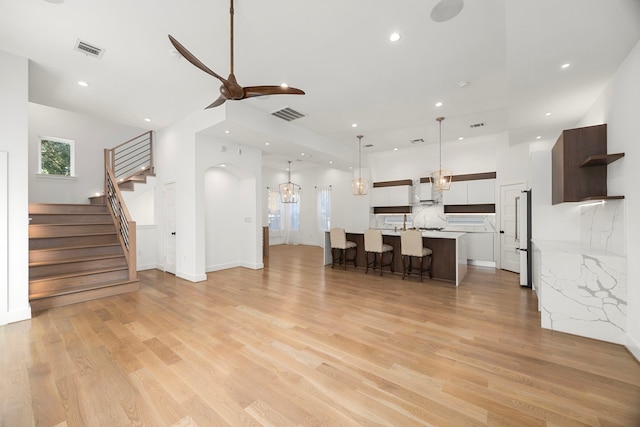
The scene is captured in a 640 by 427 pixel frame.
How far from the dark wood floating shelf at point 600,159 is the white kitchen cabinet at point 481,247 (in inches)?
159

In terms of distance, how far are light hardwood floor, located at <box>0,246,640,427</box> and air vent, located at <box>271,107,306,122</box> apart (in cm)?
352

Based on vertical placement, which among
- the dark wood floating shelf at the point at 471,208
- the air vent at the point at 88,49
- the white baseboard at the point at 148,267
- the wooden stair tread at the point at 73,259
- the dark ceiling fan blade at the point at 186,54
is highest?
the air vent at the point at 88,49

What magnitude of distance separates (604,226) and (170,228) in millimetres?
7549

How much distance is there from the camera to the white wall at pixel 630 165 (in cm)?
242

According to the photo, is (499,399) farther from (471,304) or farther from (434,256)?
(434,256)

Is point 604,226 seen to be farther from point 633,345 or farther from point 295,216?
point 295,216

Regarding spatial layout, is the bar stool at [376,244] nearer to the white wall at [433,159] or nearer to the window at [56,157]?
the white wall at [433,159]

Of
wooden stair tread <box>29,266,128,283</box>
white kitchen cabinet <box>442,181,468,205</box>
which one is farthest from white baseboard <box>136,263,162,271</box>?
white kitchen cabinet <box>442,181,468,205</box>

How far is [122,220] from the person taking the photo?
17.2 feet

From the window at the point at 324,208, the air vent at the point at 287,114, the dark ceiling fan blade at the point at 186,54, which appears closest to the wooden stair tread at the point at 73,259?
the air vent at the point at 287,114

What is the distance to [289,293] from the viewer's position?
14.7 feet

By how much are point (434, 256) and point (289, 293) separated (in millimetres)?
3087

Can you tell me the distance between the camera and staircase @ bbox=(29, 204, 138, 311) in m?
4.00

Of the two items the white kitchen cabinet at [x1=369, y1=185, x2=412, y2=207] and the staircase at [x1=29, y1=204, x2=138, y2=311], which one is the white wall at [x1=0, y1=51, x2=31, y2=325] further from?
the white kitchen cabinet at [x1=369, y1=185, x2=412, y2=207]
